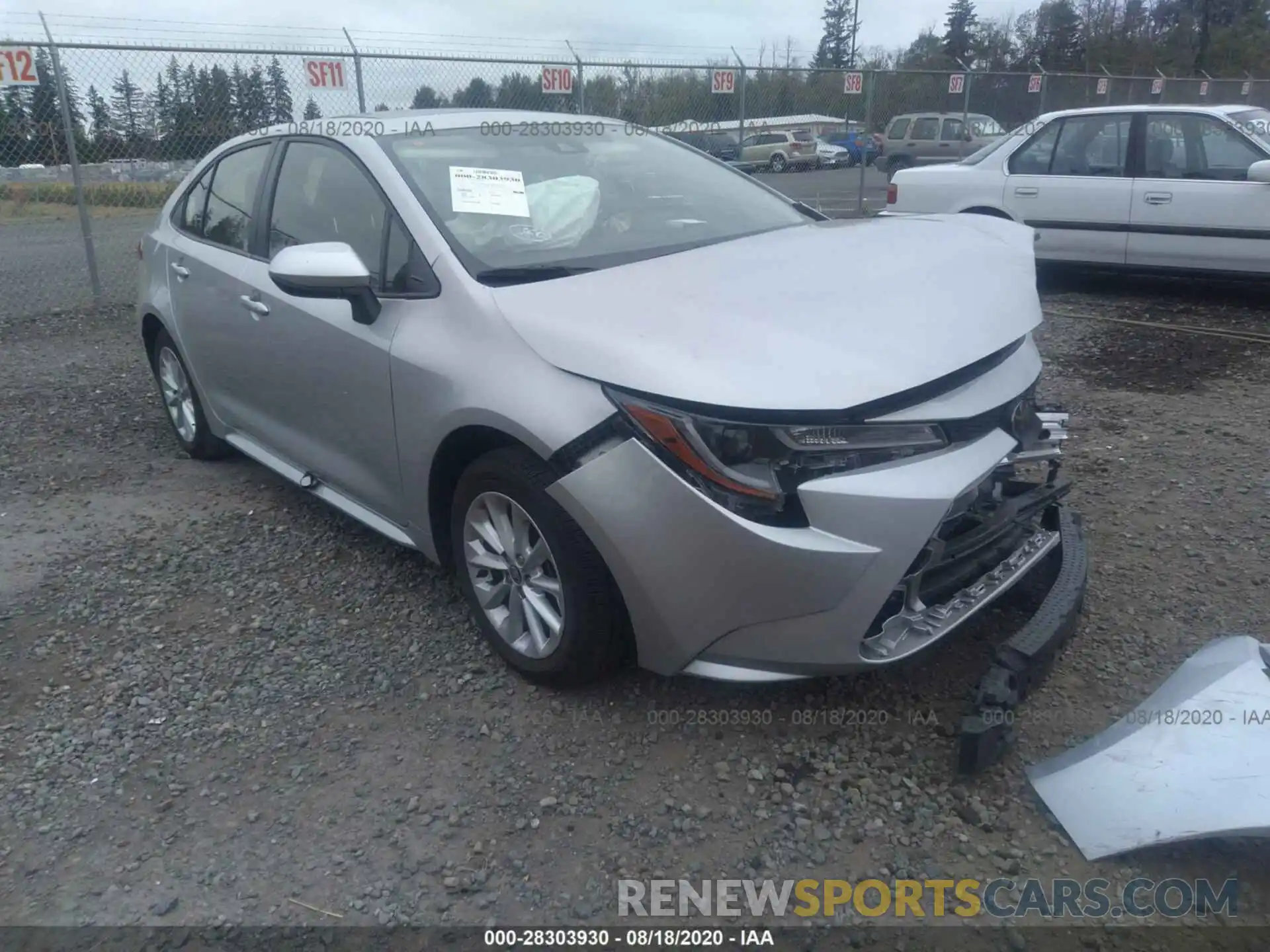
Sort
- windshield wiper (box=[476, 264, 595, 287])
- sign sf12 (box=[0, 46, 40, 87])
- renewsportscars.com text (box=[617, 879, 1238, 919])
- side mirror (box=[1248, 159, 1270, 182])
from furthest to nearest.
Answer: sign sf12 (box=[0, 46, 40, 87])
side mirror (box=[1248, 159, 1270, 182])
windshield wiper (box=[476, 264, 595, 287])
renewsportscars.com text (box=[617, 879, 1238, 919])

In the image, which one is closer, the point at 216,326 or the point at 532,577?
the point at 532,577

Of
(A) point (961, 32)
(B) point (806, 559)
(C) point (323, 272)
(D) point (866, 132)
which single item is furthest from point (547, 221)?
(A) point (961, 32)

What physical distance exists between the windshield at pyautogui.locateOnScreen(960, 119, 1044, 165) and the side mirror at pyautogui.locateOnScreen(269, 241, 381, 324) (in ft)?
22.6

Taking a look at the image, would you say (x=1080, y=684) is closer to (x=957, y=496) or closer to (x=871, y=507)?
(x=957, y=496)

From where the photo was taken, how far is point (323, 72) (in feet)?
29.7

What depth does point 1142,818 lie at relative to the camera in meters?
2.24

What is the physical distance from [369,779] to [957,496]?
166 cm

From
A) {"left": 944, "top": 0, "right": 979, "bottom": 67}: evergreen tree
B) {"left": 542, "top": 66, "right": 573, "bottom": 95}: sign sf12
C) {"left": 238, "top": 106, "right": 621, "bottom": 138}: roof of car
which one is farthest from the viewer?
{"left": 944, "top": 0, "right": 979, "bottom": 67}: evergreen tree

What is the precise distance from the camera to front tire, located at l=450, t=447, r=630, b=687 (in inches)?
104

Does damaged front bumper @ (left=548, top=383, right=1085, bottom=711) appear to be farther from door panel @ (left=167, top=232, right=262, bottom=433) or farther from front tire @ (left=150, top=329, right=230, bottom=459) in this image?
front tire @ (left=150, top=329, right=230, bottom=459)

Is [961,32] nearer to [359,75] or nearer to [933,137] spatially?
[933,137]

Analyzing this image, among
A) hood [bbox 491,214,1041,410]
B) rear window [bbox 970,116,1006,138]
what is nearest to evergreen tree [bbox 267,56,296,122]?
hood [bbox 491,214,1041,410]

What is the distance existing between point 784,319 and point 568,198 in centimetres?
115

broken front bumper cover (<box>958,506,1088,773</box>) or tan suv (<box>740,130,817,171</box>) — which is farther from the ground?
tan suv (<box>740,130,817,171</box>)
